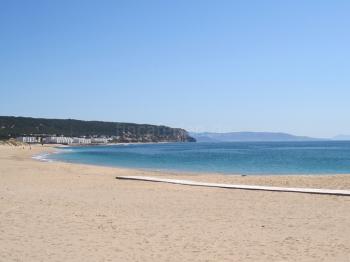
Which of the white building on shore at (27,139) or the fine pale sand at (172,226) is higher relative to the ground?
the white building on shore at (27,139)

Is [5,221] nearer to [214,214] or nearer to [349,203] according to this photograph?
[214,214]

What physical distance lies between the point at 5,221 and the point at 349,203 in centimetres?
941

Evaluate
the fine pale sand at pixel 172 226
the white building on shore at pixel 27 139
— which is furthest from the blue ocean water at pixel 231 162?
the white building on shore at pixel 27 139

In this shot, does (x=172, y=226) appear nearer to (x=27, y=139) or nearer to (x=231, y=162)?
(x=231, y=162)

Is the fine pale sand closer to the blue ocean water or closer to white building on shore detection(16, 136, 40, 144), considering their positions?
the blue ocean water

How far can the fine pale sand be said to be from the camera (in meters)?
7.81

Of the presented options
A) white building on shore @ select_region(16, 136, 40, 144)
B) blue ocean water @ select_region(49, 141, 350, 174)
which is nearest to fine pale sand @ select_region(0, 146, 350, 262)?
blue ocean water @ select_region(49, 141, 350, 174)

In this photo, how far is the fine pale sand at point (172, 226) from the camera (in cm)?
781

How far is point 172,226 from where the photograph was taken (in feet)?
34.2

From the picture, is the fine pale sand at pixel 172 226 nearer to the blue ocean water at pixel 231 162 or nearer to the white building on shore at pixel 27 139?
the blue ocean water at pixel 231 162

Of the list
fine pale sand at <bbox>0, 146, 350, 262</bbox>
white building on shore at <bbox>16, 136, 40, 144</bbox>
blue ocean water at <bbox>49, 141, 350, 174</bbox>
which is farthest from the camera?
white building on shore at <bbox>16, 136, 40, 144</bbox>

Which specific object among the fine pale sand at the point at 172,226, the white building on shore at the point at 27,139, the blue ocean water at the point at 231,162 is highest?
the white building on shore at the point at 27,139

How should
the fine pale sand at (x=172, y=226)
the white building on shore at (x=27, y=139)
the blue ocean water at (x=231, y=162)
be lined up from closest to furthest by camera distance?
the fine pale sand at (x=172, y=226) → the blue ocean water at (x=231, y=162) → the white building on shore at (x=27, y=139)

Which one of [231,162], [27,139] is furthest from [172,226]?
[27,139]
